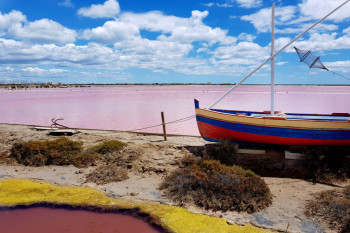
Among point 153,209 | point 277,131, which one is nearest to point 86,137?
point 153,209

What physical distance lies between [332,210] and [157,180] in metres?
5.08

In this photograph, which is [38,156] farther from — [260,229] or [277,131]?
[277,131]

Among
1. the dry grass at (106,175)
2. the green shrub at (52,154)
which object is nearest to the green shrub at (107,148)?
the green shrub at (52,154)

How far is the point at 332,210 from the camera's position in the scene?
245 inches

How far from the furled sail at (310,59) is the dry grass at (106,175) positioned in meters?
8.29

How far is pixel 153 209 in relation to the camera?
6906 millimetres

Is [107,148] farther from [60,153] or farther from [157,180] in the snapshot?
[157,180]

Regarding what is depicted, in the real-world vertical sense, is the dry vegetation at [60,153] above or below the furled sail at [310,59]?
below

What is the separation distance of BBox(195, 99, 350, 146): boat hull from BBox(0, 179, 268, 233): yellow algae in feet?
16.2

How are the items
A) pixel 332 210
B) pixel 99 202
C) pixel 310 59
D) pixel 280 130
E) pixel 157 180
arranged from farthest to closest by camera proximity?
pixel 310 59, pixel 280 130, pixel 157 180, pixel 99 202, pixel 332 210

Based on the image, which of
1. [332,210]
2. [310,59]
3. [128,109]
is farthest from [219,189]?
[128,109]

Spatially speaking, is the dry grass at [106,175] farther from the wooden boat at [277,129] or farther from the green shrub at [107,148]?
the wooden boat at [277,129]

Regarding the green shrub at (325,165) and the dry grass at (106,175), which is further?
the dry grass at (106,175)

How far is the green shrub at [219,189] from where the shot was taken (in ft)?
22.8
